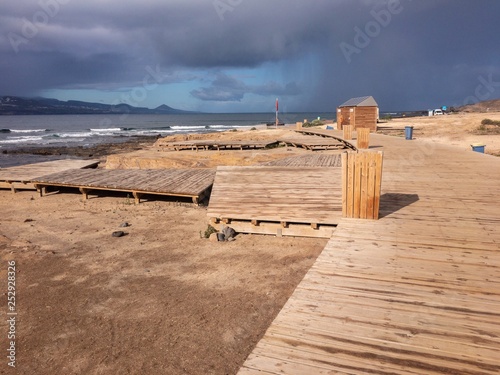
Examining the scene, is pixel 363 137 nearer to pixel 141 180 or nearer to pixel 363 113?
pixel 141 180

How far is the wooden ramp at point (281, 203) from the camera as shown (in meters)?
8.90

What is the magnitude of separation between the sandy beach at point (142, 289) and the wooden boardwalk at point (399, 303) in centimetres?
184

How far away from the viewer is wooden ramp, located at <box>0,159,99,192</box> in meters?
16.8

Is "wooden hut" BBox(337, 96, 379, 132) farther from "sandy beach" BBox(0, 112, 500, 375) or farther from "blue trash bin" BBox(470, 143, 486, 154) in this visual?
"sandy beach" BBox(0, 112, 500, 375)

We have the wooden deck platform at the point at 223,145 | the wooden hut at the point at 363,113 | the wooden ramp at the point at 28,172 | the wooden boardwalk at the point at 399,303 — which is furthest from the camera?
the wooden hut at the point at 363,113

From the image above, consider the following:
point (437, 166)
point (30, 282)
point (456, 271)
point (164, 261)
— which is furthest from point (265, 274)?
point (437, 166)

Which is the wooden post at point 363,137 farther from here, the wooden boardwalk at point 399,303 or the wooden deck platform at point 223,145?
the wooden boardwalk at point 399,303

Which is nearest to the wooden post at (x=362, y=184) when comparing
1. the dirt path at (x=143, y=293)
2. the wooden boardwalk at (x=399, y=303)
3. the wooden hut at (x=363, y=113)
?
the wooden boardwalk at (x=399, y=303)

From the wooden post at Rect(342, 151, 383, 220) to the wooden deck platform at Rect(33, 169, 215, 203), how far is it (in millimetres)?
6797

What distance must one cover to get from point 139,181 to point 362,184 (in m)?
10.4

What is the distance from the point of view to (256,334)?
18.8ft

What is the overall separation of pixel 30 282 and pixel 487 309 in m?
8.60

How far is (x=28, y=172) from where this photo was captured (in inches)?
709

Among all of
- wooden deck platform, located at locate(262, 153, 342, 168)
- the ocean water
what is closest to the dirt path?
wooden deck platform, located at locate(262, 153, 342, 168)
